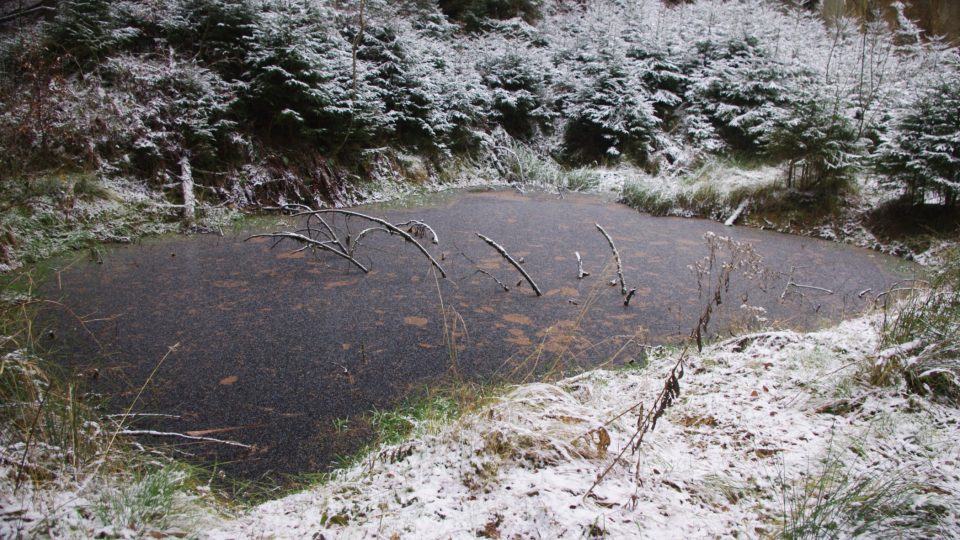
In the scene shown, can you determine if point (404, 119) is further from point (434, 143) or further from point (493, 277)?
point (493, 277)

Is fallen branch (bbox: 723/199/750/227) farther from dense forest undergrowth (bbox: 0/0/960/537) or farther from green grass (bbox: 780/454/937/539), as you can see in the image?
green grass (bbox: 780/454/937/539)

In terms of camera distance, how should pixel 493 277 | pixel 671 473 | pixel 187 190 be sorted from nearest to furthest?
1. pixel 671 473
2. pixel 493 277
3. pixel 187 190

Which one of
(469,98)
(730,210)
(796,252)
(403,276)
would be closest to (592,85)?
(469,98)

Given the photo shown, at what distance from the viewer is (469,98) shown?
9320mm

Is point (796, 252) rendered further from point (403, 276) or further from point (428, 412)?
point (428, 412)

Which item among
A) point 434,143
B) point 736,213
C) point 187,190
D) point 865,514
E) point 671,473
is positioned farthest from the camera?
point 434,143

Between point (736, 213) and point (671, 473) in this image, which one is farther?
point (736, 213)

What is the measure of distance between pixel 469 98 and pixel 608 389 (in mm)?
8075

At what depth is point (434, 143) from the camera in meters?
8.90

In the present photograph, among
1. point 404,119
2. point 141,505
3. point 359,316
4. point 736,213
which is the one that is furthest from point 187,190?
point 736,213

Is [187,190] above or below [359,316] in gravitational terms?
above

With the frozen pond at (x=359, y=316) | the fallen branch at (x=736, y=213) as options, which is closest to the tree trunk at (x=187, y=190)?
the frozen pond at (x=359, y=316)

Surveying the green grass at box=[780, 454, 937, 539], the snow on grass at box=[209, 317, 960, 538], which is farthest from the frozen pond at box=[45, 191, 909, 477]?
the green grass at box=[780, 454, 937, 539]

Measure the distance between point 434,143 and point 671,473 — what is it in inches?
319
